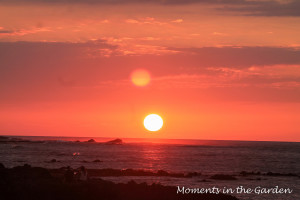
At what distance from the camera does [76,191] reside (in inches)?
1193

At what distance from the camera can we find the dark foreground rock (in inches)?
1148

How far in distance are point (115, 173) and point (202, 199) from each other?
2842 cm

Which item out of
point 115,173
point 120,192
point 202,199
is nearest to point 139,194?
point 120,192

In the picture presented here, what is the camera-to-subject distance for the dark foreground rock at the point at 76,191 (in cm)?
2917

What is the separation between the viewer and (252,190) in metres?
48.1

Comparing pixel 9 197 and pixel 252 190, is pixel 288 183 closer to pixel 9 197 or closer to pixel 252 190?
pixel 252 190

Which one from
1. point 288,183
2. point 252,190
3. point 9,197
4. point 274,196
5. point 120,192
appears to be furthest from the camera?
point 288,183

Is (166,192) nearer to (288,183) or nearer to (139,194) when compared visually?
(139,194)

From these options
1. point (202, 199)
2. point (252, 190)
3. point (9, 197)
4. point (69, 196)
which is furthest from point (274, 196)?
point (9, 197)


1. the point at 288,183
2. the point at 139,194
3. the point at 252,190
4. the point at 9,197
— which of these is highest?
the point at 288,183

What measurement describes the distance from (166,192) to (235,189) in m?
16.9

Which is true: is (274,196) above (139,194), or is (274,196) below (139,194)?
above

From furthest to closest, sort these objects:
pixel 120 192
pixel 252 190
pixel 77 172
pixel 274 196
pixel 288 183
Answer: pixel 288 183 < pixel 252 190 < pixel 274 196 < pixel 77 172 < pixel 120 192

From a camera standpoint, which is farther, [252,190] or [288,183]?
[288,183]
